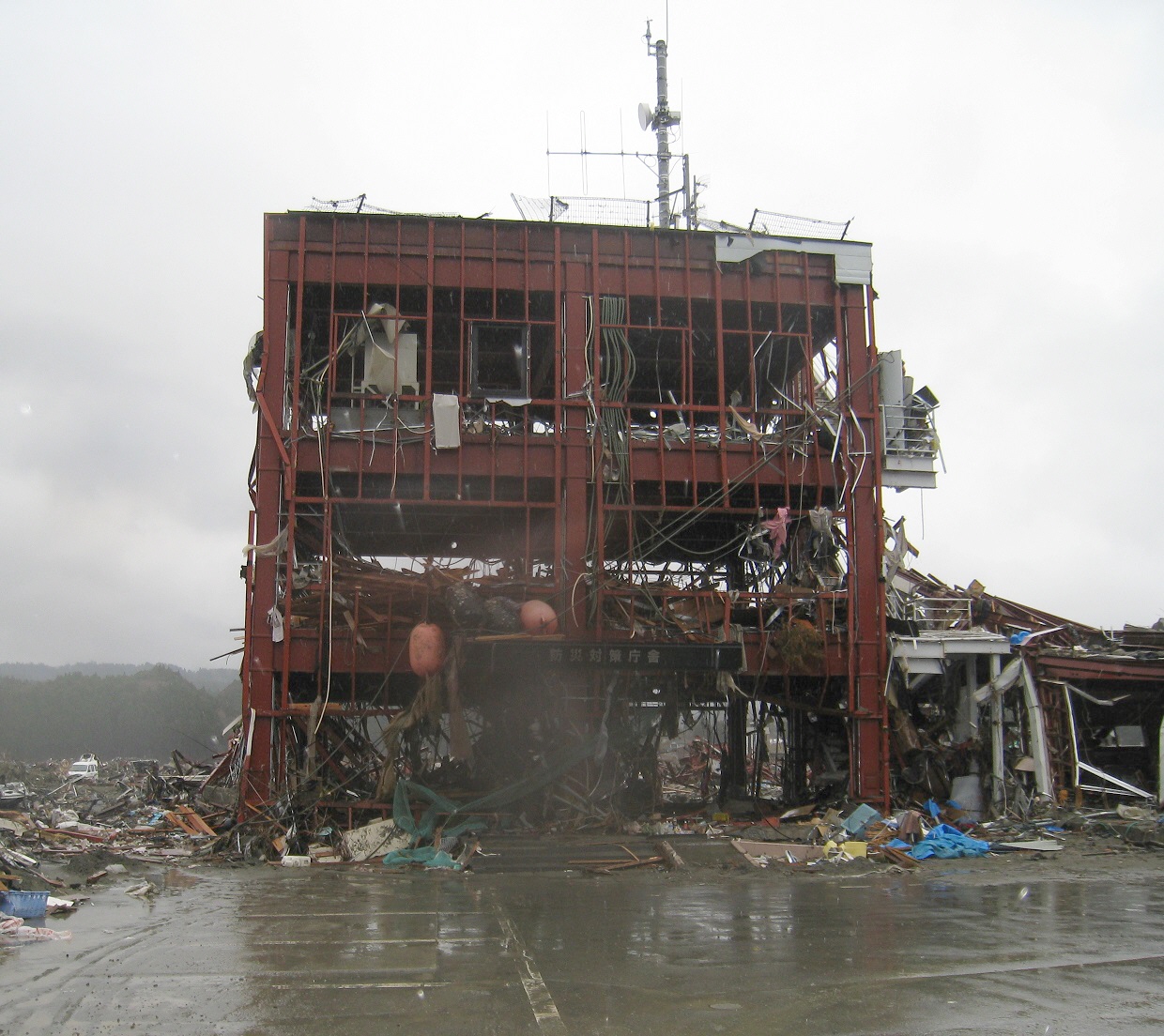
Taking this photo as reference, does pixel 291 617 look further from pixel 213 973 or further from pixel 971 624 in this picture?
pixel 971 624

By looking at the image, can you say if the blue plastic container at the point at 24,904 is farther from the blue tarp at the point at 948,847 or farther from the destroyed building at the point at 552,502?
the blue tarp at the point at 948,847

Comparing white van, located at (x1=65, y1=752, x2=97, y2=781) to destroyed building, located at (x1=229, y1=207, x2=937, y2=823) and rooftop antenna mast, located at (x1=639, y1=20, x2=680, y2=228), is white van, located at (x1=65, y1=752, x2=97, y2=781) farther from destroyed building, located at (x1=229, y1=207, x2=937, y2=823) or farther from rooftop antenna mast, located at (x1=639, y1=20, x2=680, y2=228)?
rooftop antenna mast, located at (x1=639, y1=20, x2=680, y2=228)

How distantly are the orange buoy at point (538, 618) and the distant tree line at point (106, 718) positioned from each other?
63.6 metres

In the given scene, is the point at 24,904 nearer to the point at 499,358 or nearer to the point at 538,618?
the point at 538,618

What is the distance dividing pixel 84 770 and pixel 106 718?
47.3 metres

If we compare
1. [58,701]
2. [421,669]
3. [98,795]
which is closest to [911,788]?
[421,669]

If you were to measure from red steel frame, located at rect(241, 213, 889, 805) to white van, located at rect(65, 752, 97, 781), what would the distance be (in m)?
23.0

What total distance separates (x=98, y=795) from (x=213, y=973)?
78.8 feet

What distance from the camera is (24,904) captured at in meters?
12.4

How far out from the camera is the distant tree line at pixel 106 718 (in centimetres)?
8106

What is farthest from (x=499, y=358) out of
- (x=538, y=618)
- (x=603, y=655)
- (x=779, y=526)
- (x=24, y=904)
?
(x=24, y=904)

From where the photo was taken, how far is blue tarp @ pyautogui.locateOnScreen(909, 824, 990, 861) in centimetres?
1836

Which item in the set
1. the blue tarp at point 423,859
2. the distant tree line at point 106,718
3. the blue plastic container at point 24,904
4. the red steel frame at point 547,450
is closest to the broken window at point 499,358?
the red steel frame at point 547,450

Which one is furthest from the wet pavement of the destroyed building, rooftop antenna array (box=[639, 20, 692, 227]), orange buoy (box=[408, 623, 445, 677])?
rooftop antenna array (box=[639, 20, 692, 227])
